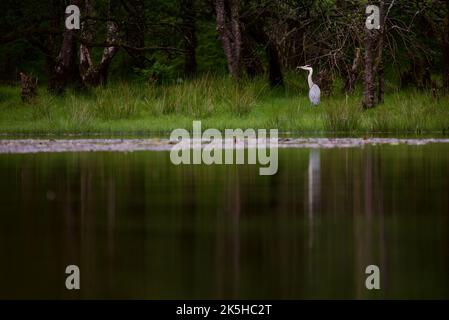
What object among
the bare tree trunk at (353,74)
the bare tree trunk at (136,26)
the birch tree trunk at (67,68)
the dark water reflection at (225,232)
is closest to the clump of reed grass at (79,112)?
the birch tree trunk at (67,68)

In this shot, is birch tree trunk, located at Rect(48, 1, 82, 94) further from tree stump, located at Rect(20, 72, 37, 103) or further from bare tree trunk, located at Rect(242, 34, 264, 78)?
bare tree trunk, located at Rect(242, 34, 264, 78)

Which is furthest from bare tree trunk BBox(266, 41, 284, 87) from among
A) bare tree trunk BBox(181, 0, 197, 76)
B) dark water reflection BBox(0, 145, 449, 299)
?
dark water reflection BBox(0, 145, 449, 299)

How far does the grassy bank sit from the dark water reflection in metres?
12.2

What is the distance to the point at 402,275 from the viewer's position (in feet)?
25.5

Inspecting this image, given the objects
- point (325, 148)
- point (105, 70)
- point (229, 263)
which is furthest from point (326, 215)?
point (105, 70)

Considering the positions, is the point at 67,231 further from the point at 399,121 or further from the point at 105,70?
the point at 105,70

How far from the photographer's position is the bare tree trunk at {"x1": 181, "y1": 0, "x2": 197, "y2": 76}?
4228 cm

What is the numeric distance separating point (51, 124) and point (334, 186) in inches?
686

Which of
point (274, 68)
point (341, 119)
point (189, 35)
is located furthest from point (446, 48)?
point (189, 35)

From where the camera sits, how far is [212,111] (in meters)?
32.0
